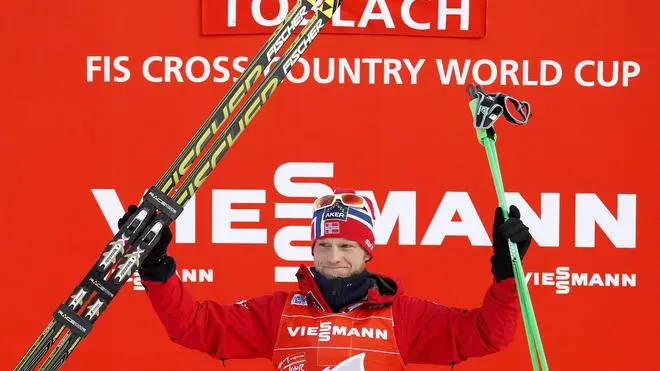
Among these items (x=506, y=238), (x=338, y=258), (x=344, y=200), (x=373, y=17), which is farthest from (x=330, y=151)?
(x=506, y=238)

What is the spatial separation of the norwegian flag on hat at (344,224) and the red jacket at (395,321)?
10cm

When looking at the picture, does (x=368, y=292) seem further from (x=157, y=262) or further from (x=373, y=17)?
(x=373, y=17)

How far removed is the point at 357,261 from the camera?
9.62 ft

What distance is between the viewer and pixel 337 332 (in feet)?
9.43

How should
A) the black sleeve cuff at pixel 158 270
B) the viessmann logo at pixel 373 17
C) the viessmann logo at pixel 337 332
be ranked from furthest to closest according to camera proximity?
the viessmann logo at pixel 373 17 < the viessmann logo at pixel 337 332 < the black sleeve cuff at pixel 158 270

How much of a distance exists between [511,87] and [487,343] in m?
1.35

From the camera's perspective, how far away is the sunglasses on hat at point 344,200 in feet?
9.74

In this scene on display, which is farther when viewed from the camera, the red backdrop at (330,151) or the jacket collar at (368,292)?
the red backdrop at (330,151)

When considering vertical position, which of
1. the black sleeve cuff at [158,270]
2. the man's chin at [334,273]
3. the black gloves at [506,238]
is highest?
the black gloves at [506,238]

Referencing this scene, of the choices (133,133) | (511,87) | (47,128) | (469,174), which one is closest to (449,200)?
(469,174)

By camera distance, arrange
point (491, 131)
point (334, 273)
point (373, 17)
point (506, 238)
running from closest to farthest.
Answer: point (506, 238)
point (491, 131)
point (334, 273)
point (373, 17)

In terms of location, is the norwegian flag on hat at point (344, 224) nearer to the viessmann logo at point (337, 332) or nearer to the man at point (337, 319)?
the man at point (337, 319)

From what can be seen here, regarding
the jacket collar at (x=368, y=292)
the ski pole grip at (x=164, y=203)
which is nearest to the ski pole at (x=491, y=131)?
the jacket collar at (x=368, y=292)

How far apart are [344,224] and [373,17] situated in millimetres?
1215
